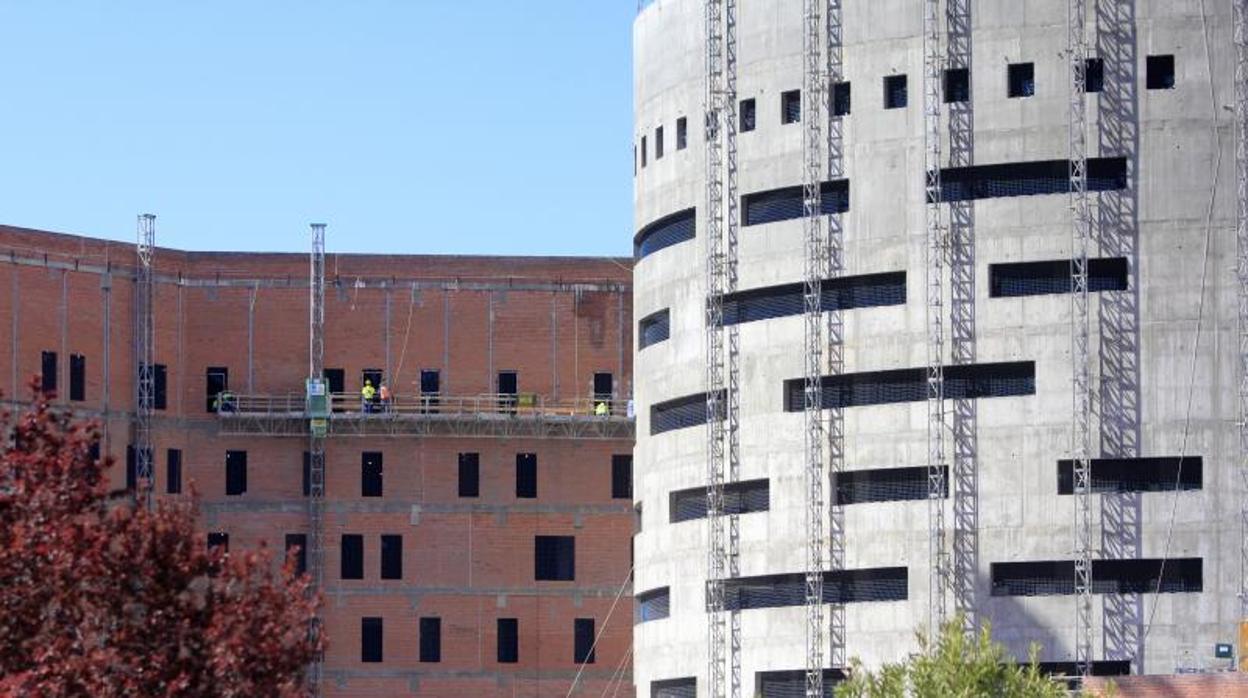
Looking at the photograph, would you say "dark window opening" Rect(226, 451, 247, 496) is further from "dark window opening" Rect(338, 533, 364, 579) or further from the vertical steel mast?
the vertical steel mast

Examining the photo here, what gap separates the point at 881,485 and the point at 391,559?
2176cm

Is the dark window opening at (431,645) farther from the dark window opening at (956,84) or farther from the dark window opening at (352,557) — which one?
the dark window opening at (956,84)

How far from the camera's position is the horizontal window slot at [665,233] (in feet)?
266

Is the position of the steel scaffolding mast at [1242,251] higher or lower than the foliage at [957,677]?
higher

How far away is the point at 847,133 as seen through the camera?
250 feet

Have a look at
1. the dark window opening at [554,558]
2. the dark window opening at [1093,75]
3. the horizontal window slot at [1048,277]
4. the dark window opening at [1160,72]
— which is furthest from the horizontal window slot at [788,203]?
the dark window opening at [554,558]

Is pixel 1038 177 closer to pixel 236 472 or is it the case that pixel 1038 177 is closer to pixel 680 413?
pixel 680 413

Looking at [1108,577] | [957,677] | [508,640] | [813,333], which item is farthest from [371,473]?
[957,677]

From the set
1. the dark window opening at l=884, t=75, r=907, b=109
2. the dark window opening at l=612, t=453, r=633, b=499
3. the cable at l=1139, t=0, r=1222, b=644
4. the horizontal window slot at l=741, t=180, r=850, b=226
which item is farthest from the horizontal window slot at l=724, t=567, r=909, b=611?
the dark window opening at l=612, t=453, r=633, b=499

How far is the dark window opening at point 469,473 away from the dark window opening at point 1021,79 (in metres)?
25.6

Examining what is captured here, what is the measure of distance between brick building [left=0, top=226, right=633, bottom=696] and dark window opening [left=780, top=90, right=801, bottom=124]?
16.6 meters

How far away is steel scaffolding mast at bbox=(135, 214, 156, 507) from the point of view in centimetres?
8888

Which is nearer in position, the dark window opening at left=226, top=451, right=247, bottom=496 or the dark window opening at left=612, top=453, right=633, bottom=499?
the dark window opening at left=226, top=451, right=247, bottom=496

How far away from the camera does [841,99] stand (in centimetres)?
7681
